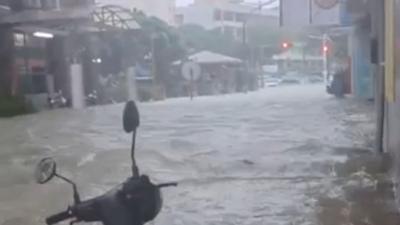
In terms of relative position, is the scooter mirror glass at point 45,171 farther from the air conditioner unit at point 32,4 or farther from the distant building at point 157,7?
the distant building at point 157,7

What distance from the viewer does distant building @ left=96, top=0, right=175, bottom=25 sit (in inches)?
1745

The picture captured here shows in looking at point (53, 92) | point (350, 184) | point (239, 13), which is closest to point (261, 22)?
point (239, 13)

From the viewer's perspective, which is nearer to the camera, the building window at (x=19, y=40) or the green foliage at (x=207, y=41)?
the building window at (x=19, y=40)

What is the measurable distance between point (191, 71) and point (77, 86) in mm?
6829

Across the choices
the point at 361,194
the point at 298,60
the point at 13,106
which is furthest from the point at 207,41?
the point at 361,194

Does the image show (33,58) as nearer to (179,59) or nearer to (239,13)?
(179,59)

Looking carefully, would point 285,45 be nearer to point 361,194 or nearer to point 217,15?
point 217,15

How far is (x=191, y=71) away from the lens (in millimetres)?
40938

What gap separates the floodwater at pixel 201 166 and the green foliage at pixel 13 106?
9250mm

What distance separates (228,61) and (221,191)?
3580 cm

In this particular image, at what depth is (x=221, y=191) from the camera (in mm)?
7781

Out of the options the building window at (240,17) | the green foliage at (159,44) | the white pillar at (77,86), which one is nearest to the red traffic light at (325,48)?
the building window at (240,17)

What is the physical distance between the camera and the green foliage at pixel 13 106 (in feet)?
86.6

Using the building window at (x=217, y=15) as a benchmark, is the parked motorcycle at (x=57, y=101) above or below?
below
